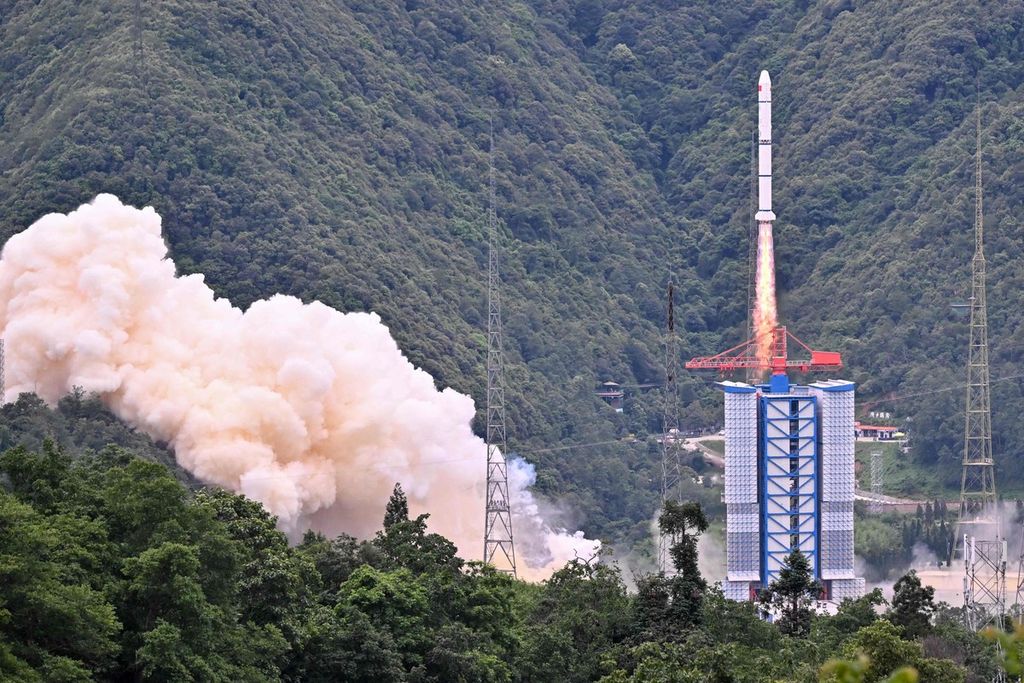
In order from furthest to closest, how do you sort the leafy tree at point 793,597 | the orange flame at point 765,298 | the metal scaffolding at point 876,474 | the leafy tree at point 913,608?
1. the metal scaffolding at point 876,474
2. the orange flame at point 765,298
3. the leafy tree at point 793,597
4. the leafy tree at point 913,608

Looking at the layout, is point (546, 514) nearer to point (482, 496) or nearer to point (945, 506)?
point (482, 496)

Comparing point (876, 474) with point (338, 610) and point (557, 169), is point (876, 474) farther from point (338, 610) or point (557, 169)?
point (338, 610)

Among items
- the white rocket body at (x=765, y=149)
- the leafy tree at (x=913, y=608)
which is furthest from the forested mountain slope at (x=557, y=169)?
the leafy tree at (x=913, y=608)

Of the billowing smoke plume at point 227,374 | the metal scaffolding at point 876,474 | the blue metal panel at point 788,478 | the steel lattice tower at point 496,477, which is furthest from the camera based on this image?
the metal scaffolding at point 876,474

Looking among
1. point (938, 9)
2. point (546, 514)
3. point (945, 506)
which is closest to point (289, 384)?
point (546, 514)

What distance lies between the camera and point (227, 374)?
323 feet

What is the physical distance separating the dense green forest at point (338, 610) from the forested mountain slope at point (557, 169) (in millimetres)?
34361

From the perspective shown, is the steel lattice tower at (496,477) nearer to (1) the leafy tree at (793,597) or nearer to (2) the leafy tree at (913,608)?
(1) the leafy tree at (793,597)

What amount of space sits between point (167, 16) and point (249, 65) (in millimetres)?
4764

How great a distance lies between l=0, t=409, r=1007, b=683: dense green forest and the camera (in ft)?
196

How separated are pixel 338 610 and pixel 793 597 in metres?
16.9

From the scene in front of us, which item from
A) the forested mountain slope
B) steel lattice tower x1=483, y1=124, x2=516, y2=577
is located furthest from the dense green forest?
the forested mountain slope

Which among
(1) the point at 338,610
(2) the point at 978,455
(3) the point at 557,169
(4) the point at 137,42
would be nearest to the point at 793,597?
(1) the point at 338,610

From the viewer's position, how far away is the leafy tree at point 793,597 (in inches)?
3147
